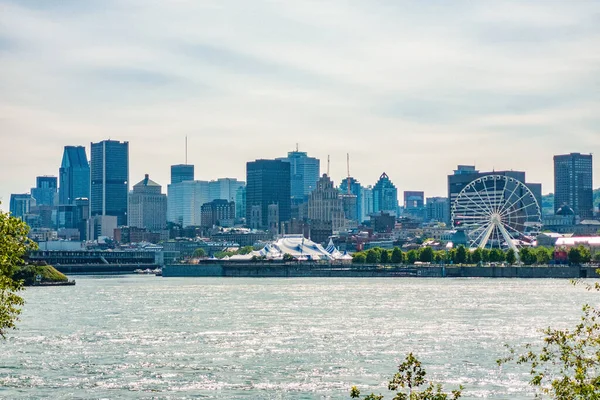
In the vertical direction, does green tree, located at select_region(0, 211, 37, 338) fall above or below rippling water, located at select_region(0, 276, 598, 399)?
above

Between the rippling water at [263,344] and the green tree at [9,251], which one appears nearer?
the green tree at [9,251]

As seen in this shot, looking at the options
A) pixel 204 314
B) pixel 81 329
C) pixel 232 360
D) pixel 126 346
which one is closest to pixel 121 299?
pixel 204 314

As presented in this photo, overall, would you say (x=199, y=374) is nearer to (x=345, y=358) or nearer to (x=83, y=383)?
(x=83, y=383)

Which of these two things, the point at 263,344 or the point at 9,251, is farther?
the point at 263,344

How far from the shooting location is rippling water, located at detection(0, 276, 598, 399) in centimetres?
6009

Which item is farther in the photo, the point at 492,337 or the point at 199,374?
the point at 492,337

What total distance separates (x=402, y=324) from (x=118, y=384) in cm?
4123

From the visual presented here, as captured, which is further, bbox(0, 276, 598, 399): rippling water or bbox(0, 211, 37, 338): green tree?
bbox(0, 276, 598, 399): rippling water

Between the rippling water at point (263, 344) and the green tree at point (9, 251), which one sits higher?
the green tree at point (9, 251)

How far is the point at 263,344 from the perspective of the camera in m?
80.4

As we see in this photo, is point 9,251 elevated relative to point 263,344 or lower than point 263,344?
elevated

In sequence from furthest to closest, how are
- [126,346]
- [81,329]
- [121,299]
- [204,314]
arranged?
[121,299], [204,314], [81,329], [126,346]

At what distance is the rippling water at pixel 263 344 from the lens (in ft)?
197

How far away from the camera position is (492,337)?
84375mm
